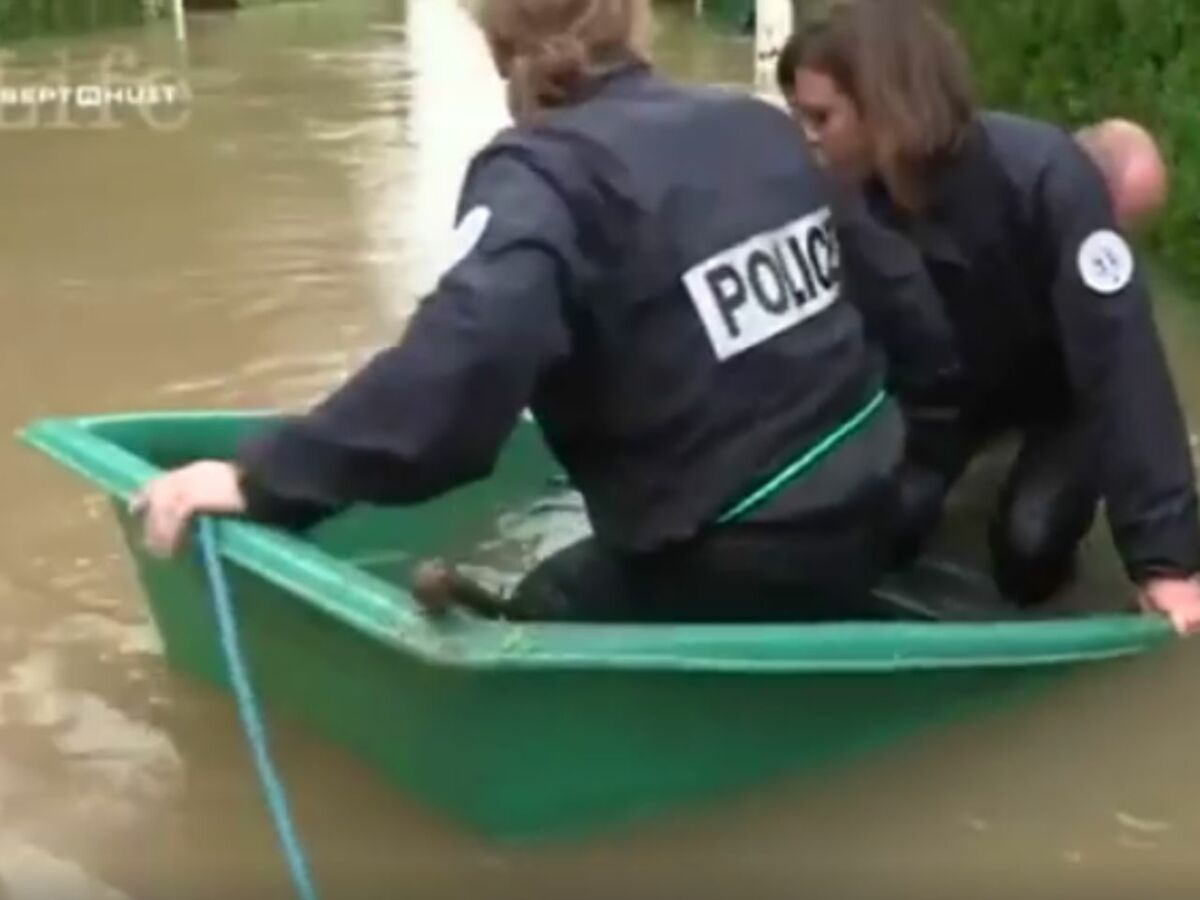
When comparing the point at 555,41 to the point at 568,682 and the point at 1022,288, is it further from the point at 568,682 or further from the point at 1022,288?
the point at 1022,288

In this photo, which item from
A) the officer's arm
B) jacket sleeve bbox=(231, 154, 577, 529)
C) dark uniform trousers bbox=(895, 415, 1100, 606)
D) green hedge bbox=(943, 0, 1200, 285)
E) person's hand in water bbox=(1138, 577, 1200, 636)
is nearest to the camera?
jacket sleeve bbox=(231, 154, 577, 529)

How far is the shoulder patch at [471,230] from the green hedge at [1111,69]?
11.8 ft

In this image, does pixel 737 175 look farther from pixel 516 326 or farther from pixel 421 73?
pixel 421 73

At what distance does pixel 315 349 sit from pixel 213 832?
9.14ft

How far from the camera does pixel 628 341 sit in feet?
10.1

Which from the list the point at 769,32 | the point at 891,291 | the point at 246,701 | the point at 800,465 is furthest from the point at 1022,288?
the point at 769,32

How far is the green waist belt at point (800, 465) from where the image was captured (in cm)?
315

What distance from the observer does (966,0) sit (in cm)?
882

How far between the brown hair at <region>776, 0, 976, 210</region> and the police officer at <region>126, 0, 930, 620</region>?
0.27 metres

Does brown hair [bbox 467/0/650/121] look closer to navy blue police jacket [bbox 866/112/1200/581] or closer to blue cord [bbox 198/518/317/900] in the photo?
blue cord [bbox 198/518/317/900]

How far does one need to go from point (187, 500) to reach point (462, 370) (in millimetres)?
444

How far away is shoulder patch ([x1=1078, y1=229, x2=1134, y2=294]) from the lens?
3572 mm

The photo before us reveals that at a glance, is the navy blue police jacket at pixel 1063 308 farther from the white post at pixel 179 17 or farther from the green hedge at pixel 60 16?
the white post at pixel 179 17

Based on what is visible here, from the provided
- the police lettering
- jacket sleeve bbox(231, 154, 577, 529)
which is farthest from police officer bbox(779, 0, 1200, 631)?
jacket sleeve bbox(231, 154, 577, 529)
